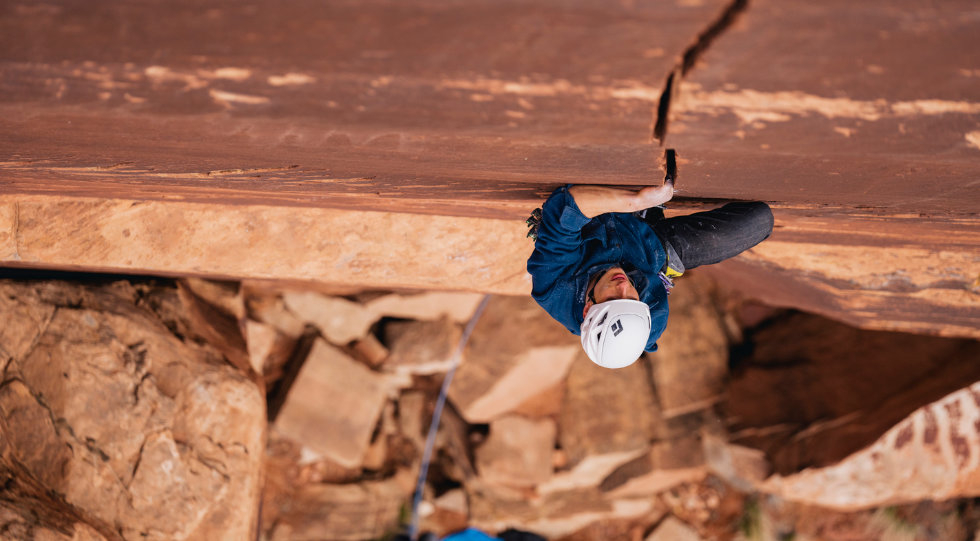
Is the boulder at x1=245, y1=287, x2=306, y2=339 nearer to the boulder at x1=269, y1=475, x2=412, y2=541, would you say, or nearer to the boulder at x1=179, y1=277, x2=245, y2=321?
the boulder at x1=179, y1=277, x2=245, y2=321

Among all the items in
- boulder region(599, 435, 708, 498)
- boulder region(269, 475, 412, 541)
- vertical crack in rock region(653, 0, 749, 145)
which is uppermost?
vertical crack in rock region(653, 0, 749, 145)

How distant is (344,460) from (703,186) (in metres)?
3.16

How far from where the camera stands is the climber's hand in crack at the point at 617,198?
6.34 ft

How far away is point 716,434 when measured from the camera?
4.71 m

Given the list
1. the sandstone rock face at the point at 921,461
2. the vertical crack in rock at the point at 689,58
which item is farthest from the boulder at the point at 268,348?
the sandstone rock face at the point at 921,461

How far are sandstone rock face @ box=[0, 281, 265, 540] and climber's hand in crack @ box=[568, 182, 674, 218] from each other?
1.89 meters

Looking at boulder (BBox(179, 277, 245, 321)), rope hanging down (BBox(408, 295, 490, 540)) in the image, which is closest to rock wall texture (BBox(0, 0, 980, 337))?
boulder (BBox(179, 277, 245, 321))

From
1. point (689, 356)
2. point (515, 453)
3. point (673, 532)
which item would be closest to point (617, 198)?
point (515, 453)

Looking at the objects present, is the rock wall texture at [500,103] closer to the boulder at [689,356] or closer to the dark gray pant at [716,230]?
the dark gray pant at [716,230]

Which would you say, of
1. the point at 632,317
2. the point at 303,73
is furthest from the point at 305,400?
the point at 303,73

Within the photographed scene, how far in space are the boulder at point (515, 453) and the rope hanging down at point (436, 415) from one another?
37 centimetres

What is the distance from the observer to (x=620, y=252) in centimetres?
221

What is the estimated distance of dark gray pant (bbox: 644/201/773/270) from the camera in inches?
89.5

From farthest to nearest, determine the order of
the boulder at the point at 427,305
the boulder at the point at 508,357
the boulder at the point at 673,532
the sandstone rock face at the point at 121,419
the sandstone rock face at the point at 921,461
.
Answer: the boulder at the point at 673,532 < the boulder at the point at 508,357 < the boulder at the point at 427,305 < the sandstone rock face at the point at 921,461 < the sandstone rock face at the point at 121,419
